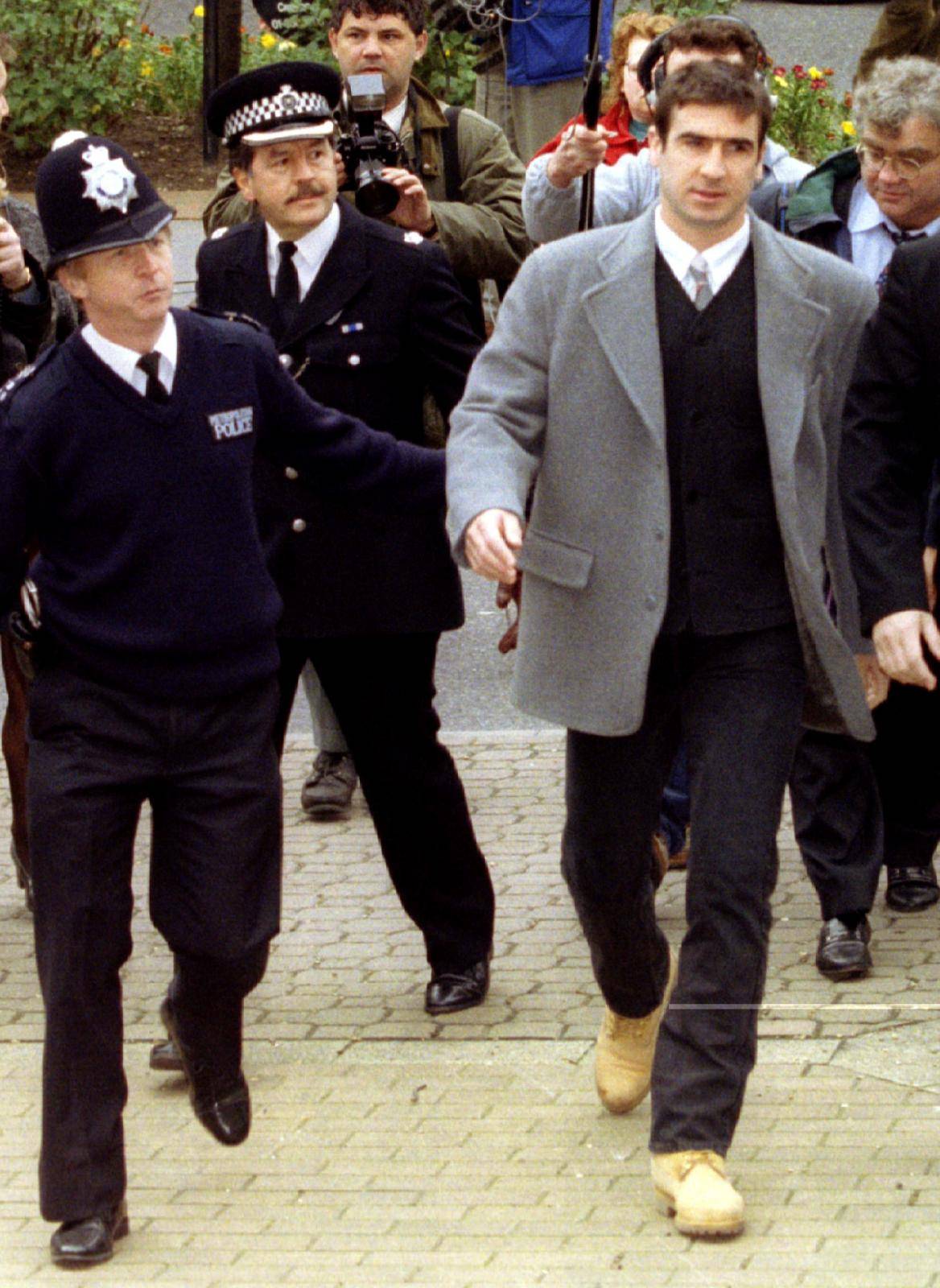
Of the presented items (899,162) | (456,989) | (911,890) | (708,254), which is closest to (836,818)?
(911,890)

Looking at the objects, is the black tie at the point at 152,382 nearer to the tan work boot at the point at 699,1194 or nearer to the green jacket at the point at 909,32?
the tan work boot at the point at 699,1194

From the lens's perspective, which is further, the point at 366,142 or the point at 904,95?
the point at 366,142

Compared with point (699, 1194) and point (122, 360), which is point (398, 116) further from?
point (699, 1194)

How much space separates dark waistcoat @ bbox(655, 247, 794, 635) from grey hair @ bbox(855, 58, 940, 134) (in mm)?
1246

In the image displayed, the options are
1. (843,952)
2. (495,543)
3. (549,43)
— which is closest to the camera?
(495,543)

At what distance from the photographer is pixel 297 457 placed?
17.2 ft

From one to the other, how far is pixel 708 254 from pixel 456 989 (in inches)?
77.7

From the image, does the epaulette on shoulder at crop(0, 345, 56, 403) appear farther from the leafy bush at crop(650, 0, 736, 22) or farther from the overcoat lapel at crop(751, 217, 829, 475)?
the leafy bush at crop(650, 0, 736, 22)

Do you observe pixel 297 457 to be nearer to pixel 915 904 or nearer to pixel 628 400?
pixel 628 400

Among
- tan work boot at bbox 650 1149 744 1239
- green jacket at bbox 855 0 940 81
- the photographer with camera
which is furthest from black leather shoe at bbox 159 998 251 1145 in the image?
green jacket at bbox 855 0 940 81

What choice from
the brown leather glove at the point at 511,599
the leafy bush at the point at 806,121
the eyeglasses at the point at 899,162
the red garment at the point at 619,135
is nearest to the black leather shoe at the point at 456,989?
the brown leather glove at the point at 511,599

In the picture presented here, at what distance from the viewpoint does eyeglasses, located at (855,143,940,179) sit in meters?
6.09

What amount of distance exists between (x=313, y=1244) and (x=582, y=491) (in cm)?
152

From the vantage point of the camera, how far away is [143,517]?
4746mm
